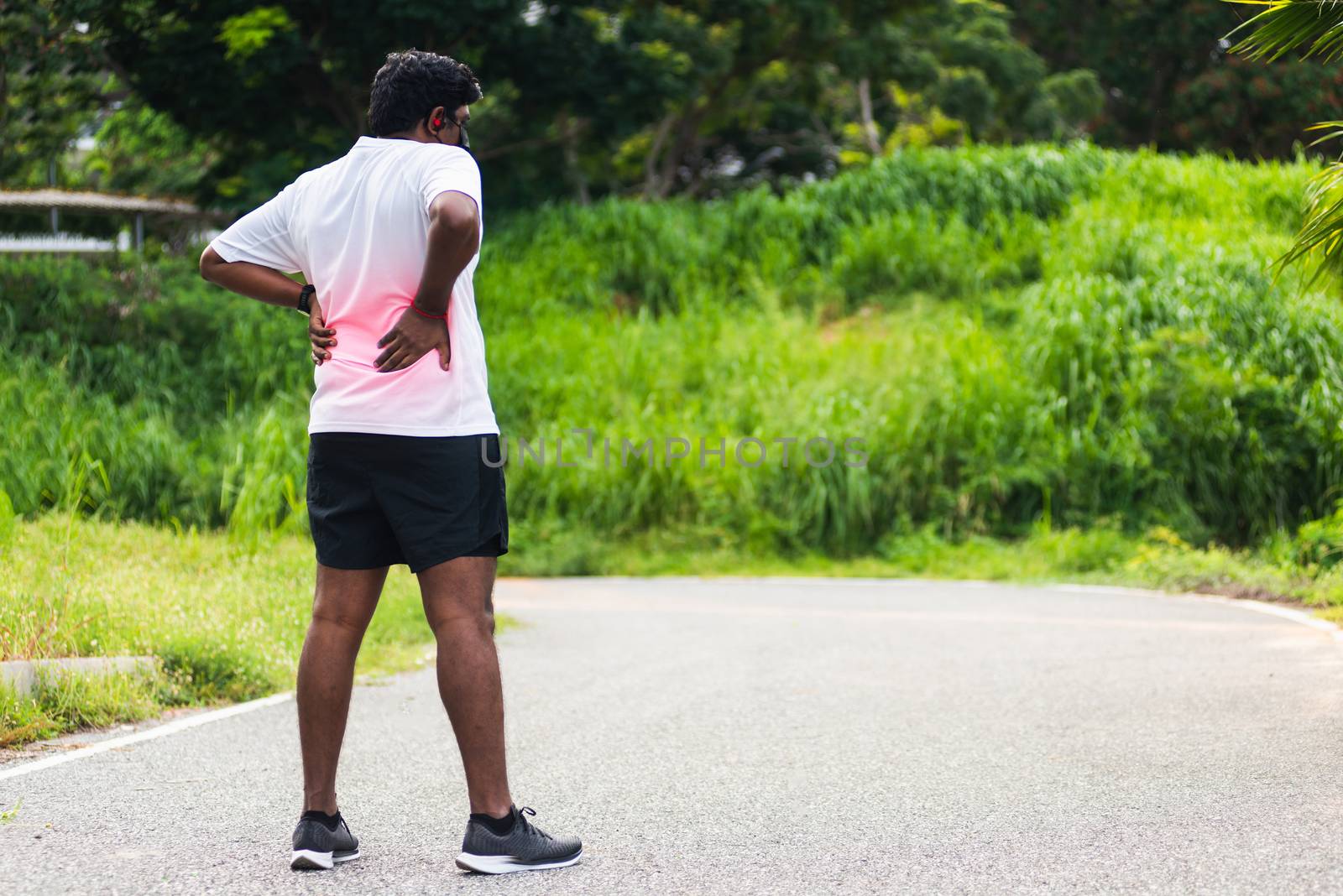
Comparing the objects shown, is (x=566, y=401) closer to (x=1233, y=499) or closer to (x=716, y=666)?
(x=1233, y=499)

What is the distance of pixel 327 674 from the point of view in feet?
12.5

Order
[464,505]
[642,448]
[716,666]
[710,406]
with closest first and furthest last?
[464,505] < [716,666] < [642,448] < [710,406]

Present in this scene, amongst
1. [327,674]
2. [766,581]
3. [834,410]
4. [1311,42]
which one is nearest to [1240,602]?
[766,581]

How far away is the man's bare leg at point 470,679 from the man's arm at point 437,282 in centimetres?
55

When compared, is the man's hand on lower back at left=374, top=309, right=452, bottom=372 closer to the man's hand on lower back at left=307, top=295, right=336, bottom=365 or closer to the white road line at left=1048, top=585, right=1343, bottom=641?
the man's hand on lower back at left=307, top=295, right=336, bottom=365

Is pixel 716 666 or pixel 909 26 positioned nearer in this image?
pixel 716 666

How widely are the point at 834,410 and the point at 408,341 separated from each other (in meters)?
13.0

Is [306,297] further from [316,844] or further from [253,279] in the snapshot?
[316,844]

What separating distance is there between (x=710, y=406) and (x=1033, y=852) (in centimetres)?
1398

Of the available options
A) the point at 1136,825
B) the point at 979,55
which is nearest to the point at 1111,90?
the point at 979,55

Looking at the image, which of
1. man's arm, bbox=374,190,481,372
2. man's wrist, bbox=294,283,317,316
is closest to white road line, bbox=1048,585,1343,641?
man's arm, bbox=374,190,481,372

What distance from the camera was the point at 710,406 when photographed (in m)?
17.8

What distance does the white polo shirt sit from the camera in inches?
145

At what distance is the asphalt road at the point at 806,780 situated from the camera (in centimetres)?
375
